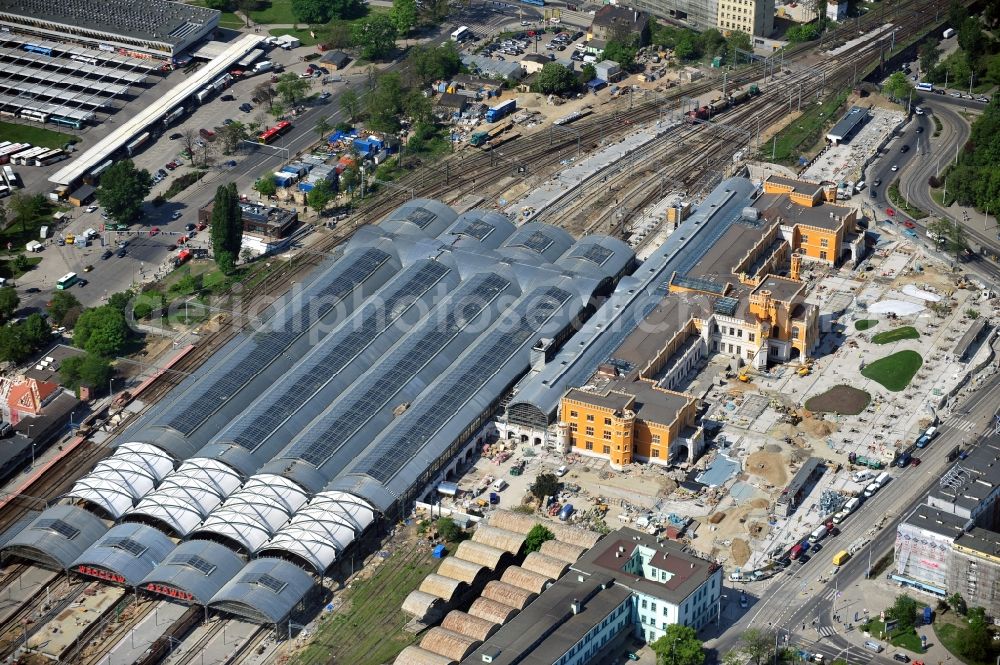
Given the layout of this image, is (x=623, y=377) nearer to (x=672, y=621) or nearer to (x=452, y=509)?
(x=452, y=509)

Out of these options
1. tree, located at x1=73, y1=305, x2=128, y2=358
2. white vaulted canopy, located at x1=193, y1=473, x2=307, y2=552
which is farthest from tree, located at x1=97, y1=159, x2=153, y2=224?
white vaulted canopy, located at x1=193, y1=473, x2=307, y2=552

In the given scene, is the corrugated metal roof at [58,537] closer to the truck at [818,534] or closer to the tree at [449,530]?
the tree at [449,530]

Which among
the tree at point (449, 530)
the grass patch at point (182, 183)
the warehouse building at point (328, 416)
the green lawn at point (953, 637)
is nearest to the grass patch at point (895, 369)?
the warehouse building at point (328, 416)

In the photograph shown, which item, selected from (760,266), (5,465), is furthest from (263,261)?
(760,266)

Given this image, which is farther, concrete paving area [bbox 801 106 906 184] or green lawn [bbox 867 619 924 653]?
concrete paving area [bbox 801 106 906 184]

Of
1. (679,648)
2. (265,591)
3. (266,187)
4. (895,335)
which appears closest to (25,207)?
(266,187)

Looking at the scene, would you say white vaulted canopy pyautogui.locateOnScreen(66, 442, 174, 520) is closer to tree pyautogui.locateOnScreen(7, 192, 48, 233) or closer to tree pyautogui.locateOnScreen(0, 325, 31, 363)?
tree pyautogui.locateOnScreen(0, 325, 31, 363)
